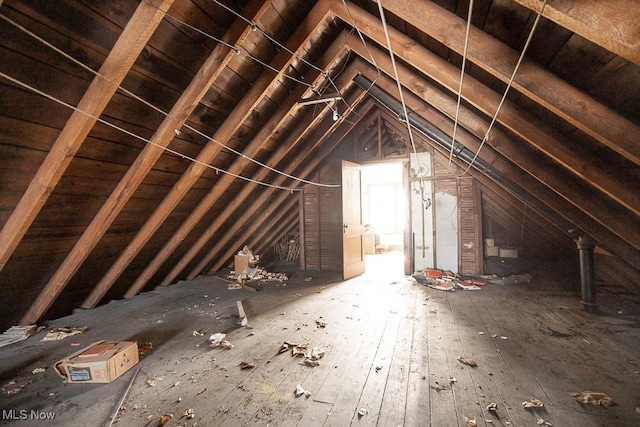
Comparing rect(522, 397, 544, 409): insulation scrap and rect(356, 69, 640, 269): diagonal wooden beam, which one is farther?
rect(356, 69, 640, 269): diagonal wooden beam

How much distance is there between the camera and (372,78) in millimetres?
3428

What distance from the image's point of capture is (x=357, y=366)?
2059 millimetres

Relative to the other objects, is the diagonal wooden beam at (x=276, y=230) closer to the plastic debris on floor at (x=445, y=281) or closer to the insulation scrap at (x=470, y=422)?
the plastic debris on floor at (x=445, y=281)

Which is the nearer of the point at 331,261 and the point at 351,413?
the point at 351,413

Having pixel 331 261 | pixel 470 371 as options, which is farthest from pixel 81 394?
pixel 331 261

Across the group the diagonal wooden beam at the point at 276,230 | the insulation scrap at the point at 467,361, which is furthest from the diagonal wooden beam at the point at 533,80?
the diagonal wooden beam at the point at 276,230

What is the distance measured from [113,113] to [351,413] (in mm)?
2730

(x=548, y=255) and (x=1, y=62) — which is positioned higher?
(x=1, y=62)

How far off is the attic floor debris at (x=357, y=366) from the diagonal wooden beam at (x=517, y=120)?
130 centimetres

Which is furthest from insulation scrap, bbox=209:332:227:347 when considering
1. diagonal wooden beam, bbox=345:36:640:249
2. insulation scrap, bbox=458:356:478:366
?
diagonal wooden beam, bbox=345:36:640:249

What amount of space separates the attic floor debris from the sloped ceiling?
2.75ft

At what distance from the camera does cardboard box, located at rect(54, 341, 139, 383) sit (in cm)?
191

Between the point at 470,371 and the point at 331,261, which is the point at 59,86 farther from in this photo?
the point at 331,261

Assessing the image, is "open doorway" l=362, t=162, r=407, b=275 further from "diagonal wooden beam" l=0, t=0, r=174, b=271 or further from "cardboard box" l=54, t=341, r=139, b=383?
"diagonal wooden beam" l=0, t=0, r=174, b=271
